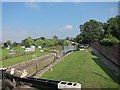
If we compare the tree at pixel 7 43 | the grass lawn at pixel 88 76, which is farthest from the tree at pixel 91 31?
the grass lawn at pixel 88 76

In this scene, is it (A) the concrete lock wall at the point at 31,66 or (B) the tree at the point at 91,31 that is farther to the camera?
(B) the tree at the point at 91,31

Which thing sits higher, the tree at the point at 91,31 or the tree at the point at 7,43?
the tree at the point at 91,31

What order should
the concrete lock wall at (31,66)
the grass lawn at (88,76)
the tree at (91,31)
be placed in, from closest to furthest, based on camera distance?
the grass lawn at (88,76)
the concrete lock wall at (31,66)
the tree at (91,31)

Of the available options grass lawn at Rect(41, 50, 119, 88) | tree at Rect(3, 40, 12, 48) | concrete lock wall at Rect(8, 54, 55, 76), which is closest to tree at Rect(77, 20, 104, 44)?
tree at Rect(3, 40, 12, 48)

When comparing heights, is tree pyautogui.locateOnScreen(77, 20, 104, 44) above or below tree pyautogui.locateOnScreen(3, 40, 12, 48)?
above

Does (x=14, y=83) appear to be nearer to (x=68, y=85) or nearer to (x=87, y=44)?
(x=68, y=85)

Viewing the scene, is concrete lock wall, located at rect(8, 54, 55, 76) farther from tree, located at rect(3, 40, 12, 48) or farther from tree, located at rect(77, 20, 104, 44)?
tree, located at rect(3, 40, 12, 48)

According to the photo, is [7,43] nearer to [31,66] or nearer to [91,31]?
[91,31]

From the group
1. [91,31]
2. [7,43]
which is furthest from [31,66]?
[7,43]

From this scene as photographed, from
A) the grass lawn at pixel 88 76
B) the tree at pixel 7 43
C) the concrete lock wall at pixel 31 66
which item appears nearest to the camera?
the grass lawn at pixel 88 76

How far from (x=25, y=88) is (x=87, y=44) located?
81.7 m

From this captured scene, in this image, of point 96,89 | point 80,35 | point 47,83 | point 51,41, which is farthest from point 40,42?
point 47,83

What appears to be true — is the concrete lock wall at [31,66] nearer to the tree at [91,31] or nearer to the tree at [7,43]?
the tree at [91,31]

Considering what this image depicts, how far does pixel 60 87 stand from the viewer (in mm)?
3355
